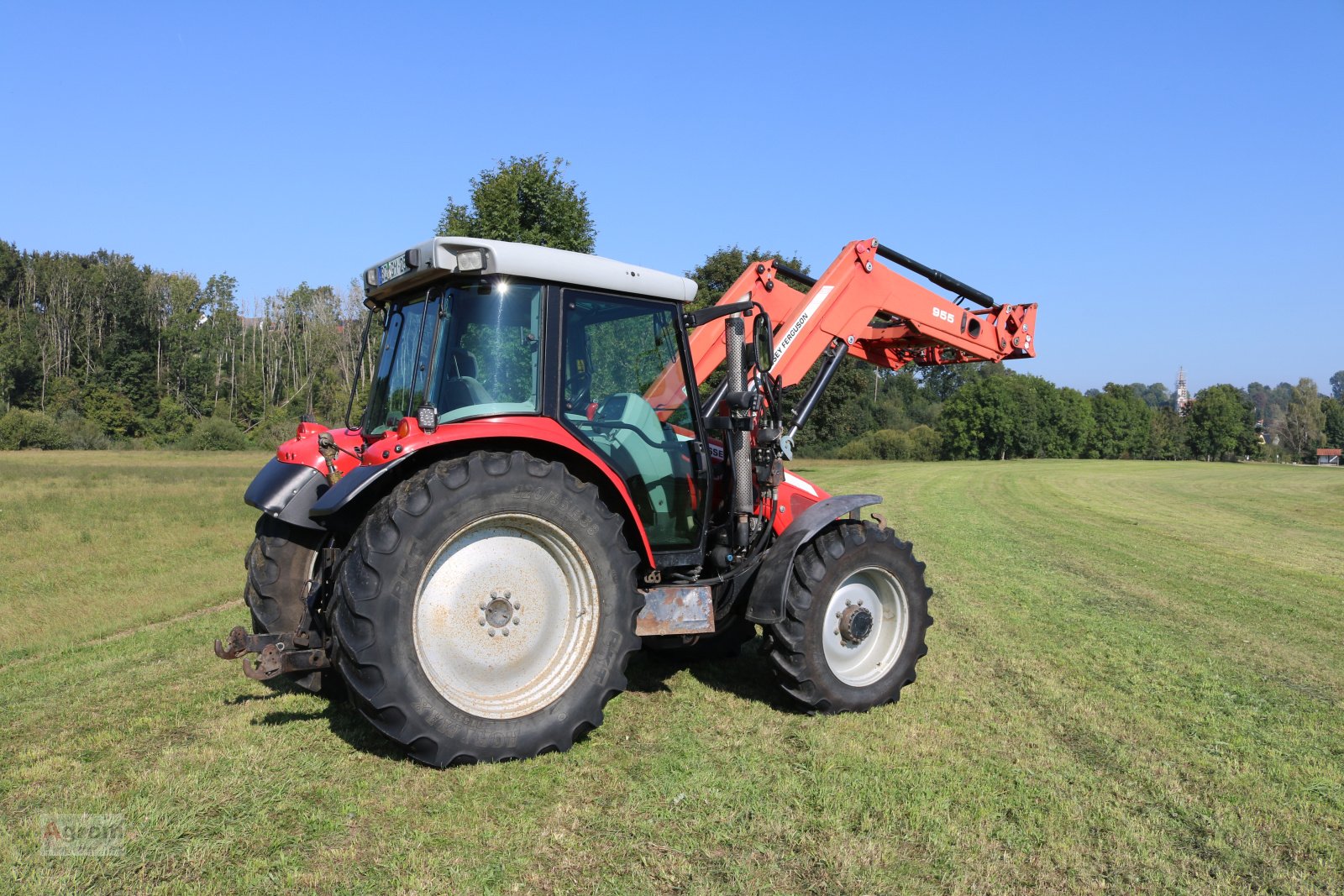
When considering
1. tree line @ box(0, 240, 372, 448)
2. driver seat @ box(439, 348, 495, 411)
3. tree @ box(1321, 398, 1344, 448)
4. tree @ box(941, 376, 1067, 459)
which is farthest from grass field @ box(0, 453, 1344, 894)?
tree @ box(1321, 398, 1344, 448)

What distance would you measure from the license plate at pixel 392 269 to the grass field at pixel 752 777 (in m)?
2.52

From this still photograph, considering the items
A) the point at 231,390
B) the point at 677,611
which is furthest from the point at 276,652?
the point at 231,390

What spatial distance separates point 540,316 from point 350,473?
4.25 ft

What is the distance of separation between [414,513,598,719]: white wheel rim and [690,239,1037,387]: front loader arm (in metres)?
2.47

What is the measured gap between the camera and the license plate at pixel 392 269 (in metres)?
5.16

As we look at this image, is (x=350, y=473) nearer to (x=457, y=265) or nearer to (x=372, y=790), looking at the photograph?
(x=457, y=265)

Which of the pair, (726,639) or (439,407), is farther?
(726,639)

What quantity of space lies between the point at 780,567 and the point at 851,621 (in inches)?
25.5

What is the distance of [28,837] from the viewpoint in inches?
Answer: 149

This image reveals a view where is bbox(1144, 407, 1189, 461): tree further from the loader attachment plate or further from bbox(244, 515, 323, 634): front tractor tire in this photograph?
bbox(244, 515, 323, 634): front tractor tire

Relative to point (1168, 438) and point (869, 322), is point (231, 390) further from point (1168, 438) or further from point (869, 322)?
point (1168, 438)

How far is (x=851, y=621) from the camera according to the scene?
5.89m

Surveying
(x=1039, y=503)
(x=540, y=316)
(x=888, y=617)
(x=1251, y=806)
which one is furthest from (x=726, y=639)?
(x=1039, y=503)

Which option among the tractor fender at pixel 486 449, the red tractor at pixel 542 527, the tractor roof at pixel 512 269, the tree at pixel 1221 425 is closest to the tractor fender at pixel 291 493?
the red tractor at pixel 542 527
